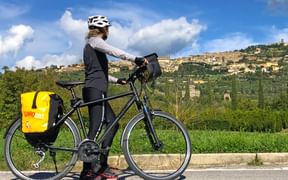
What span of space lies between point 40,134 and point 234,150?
3.55m

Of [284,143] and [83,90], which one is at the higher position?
[83,90]

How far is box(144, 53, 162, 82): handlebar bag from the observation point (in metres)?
5.02

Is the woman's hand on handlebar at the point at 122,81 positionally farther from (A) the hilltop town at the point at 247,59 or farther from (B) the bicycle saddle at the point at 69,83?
(A) the hilltop town at the point at 247,59

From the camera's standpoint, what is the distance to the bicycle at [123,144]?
523 centimetres

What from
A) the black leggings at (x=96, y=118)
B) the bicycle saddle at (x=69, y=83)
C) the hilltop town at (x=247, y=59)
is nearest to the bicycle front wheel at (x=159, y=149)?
the black leggings at (x=96, y=118)

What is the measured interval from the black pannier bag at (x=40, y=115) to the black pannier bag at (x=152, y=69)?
3.48 ft

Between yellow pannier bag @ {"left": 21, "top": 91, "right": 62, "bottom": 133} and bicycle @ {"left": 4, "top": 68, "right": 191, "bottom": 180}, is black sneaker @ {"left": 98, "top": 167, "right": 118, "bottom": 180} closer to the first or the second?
bicycle @ {"left": 4, "top": 68, "right": 191, "bottom": 180}

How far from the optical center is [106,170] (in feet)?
17.4

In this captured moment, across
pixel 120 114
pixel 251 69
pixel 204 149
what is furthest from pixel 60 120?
pixel 251 69

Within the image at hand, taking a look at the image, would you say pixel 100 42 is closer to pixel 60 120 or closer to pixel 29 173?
pixel 60 120

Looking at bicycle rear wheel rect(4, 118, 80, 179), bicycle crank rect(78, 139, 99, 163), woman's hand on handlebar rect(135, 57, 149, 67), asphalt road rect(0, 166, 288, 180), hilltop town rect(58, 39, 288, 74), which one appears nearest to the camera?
woman's hand on handlebar rect(135, 57, 149, 67)

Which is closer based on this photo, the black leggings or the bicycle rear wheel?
the black leggings

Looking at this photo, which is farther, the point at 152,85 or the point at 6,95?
the point at 6,95

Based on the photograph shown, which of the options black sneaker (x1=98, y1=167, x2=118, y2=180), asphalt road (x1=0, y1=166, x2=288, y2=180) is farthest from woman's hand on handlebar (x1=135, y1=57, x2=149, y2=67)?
asphalt road (x1=0, y1=166, x2=288, y2=180)
